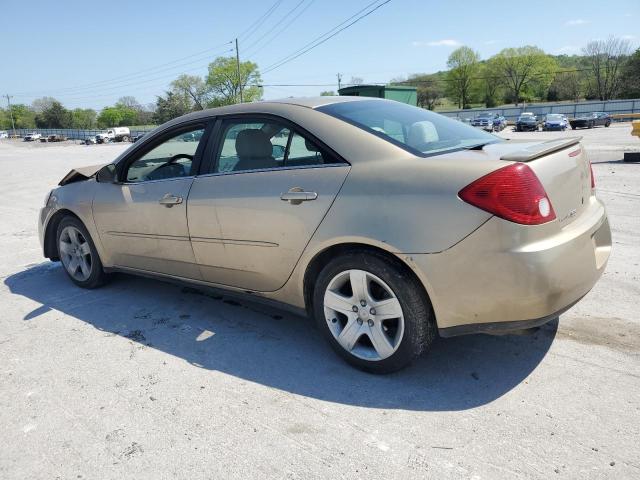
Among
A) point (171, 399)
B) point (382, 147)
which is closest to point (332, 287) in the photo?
point (382, 147)

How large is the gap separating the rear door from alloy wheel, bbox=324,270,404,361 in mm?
355

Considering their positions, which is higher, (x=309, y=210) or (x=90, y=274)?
(x=309, y=210)

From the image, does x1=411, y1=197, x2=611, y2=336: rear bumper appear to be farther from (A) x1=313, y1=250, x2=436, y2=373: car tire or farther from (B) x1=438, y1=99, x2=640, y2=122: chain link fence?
(B) x1=438, y1=99, x2=640, y2=122: chain link fence

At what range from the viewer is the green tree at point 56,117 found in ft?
389

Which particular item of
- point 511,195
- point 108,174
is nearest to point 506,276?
point 511,195

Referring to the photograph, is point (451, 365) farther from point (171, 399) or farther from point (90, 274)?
point (90, 274)

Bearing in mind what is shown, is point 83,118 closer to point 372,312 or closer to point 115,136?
point 115,136

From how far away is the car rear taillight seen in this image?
2355 millimetres

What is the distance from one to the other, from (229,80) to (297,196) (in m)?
102

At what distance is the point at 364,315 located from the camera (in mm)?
2828

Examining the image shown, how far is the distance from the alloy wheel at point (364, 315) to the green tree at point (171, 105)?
321 feet

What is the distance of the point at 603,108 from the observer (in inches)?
2141

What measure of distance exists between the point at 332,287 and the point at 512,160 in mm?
1199

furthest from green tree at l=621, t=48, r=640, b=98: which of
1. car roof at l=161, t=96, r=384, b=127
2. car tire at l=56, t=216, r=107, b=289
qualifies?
car tire at l=56, t=216, r=107, b=289
